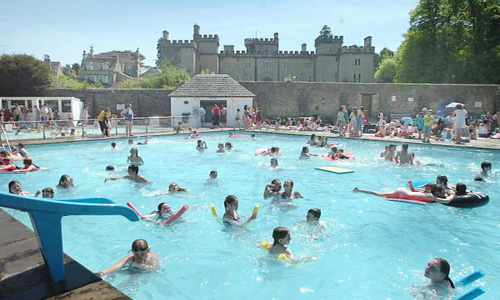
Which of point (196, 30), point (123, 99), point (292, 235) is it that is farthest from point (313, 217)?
point (196, 30)

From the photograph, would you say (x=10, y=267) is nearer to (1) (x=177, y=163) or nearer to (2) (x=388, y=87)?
(1) (x=177, y=163)

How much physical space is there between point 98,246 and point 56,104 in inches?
920

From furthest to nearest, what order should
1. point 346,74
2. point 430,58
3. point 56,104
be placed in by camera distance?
1. point 346,74
2. point 430,58
3. point 56,104

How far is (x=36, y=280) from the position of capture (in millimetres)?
3059

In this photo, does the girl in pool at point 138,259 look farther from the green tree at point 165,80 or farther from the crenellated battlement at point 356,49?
the crenellated battlement at point 356,49

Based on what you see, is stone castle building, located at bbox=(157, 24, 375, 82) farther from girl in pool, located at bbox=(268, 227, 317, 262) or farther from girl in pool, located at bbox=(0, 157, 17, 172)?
girl in pool, located at bbox=(268, 227, 317, 262)

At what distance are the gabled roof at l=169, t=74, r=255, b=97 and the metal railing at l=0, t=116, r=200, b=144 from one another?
4640mm

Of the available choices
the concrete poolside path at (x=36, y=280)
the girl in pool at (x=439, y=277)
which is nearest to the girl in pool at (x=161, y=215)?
the concrete poolside path at (x=36, y=280)

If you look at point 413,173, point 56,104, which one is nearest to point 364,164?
point 413,173

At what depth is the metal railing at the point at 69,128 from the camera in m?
18.0

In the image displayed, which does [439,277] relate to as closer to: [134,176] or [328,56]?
[134,176]

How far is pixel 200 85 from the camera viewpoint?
91.4ft

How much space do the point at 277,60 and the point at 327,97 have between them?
85.4 ft

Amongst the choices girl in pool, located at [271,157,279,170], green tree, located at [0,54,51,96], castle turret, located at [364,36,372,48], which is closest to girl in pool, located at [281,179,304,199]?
girl in pool, located at [271,157,279,170]
